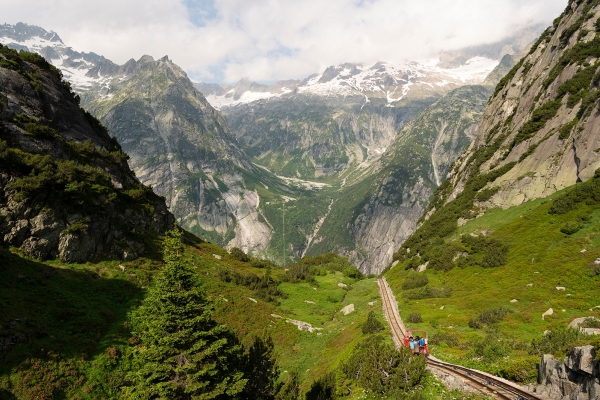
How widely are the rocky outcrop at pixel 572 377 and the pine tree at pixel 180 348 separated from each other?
1454 cm

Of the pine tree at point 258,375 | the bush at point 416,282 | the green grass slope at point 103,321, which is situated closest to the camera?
the green grass slope at point 103,321

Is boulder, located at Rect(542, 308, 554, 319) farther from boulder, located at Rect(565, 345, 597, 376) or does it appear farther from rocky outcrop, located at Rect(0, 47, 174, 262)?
rocky outcrop, located at Rect(0, 47, 174, 262)

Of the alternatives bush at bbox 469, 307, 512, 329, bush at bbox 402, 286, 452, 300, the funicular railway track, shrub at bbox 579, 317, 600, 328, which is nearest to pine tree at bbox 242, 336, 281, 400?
the funicular railway track

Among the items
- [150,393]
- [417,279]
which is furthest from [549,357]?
[417,279]

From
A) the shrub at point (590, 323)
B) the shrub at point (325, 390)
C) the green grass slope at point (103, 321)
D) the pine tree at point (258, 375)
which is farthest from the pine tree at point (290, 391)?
the shrub at point (590, 323)

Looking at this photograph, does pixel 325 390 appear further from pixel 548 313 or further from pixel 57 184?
pixel 57 184

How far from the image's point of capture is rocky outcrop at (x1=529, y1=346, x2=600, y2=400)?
1196cm

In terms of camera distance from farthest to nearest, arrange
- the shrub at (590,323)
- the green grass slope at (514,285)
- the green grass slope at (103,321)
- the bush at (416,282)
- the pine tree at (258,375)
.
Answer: the bush at (416,282)
the green grass slope at (514,285)
the shrub at (590,323)
the pine tree at (258,375)
the green grass slope at (103,321)

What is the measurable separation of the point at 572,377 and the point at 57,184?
43.6 meters

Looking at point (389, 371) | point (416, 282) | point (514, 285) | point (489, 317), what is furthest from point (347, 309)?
point (389, 371)

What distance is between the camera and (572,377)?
1338 cm

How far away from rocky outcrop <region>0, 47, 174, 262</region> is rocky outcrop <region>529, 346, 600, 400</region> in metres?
39.8

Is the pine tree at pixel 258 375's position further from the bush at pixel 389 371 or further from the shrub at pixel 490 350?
the shrub at pixel 490 350

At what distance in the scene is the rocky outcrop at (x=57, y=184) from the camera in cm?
3145
